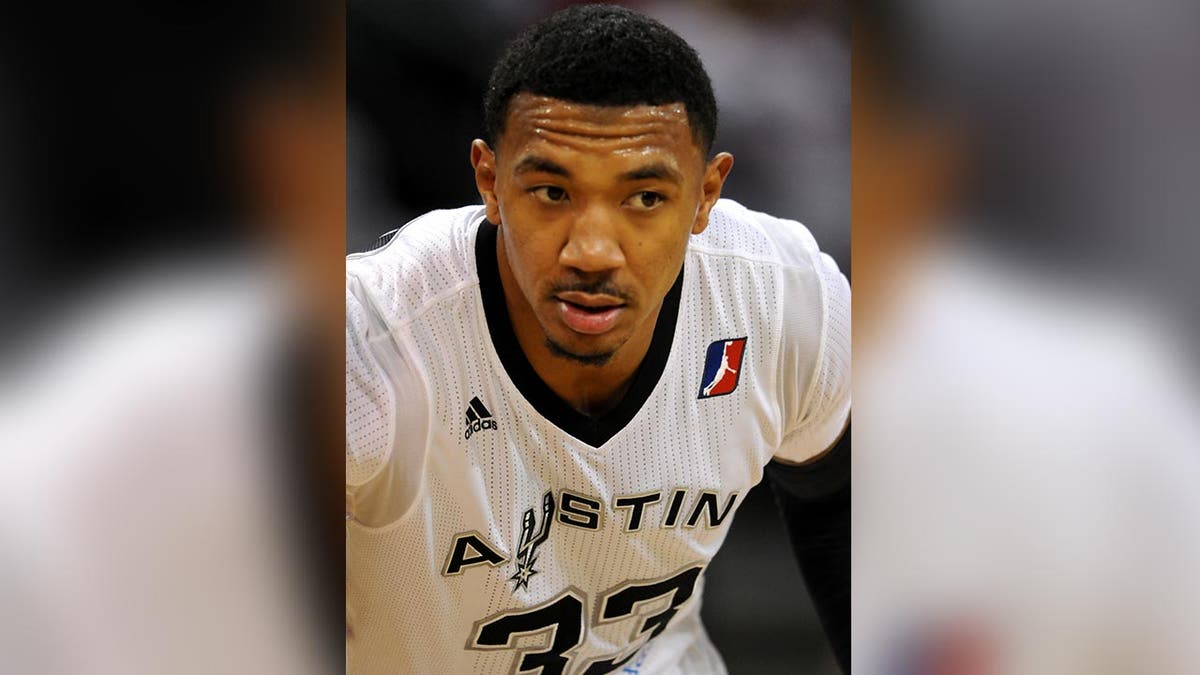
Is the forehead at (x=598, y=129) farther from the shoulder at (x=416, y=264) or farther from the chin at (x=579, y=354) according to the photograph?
the chin at (x=579, y=354)

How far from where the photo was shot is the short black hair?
1.71 m

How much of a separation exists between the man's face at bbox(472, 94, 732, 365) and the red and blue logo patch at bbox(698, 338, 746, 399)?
0.15 m

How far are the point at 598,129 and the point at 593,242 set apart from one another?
174 millimetres

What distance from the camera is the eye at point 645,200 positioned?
174cm

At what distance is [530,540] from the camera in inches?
73.9

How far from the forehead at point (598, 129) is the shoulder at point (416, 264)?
0.59 feet

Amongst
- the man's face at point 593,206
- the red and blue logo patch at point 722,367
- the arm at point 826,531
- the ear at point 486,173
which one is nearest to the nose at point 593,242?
the man's face at point 593,206
